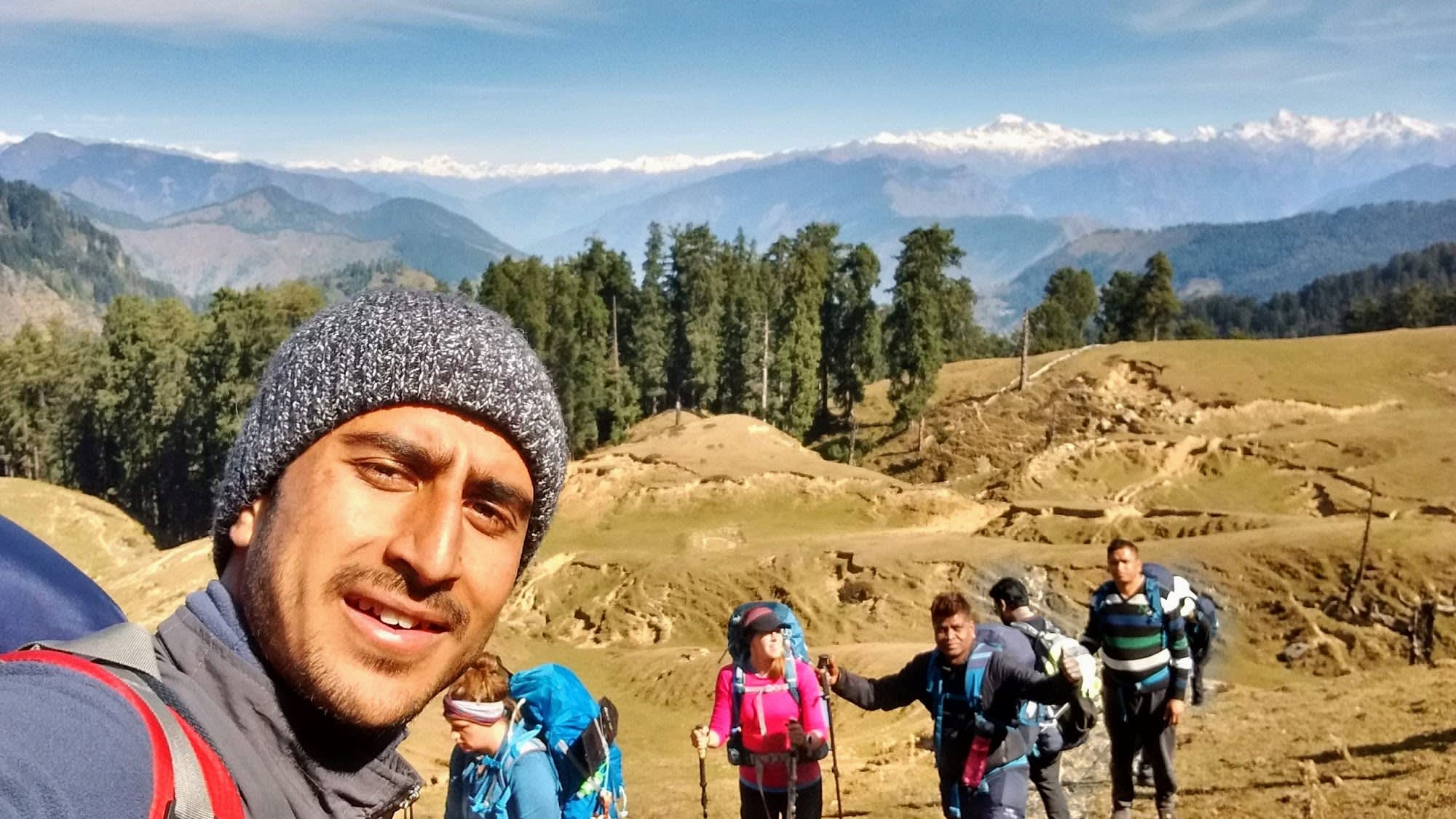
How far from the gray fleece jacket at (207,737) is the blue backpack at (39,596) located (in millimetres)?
271

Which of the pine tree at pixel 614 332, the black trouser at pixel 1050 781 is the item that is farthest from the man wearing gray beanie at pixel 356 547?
the pine tree at pixel 614 332

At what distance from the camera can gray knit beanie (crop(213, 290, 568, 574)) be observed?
1802mm

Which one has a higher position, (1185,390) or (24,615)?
(24,615)

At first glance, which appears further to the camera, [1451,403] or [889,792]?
[1451,403]

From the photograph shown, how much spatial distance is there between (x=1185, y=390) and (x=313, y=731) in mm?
52245

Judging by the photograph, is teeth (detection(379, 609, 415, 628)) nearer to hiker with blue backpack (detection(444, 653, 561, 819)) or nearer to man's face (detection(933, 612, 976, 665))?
hiker with blue backpack (detection(444, 653, 561, 819))

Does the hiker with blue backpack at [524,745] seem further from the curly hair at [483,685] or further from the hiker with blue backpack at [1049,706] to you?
the hiker with blue backpack at [1049,706]

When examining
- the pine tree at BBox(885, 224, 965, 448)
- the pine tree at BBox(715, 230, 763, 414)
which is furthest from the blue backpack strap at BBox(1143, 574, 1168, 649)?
the pine tree at BBox(715, 230, 763, 414)

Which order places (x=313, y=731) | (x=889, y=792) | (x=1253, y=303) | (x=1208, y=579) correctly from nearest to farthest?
(x=313, y=731) < (x=889, y=792) < (x=1208, y=579) < (x=1253, y=303)

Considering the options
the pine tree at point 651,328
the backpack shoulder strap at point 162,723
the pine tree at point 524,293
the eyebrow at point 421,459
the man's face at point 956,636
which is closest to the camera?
the backpack shoulder strap at point 162,723

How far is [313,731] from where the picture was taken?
64.3 inches

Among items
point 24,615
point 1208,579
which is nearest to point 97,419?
point 1208,579

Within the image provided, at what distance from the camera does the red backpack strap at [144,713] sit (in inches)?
45.4

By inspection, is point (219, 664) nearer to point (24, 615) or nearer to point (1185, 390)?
point (24, 615)
